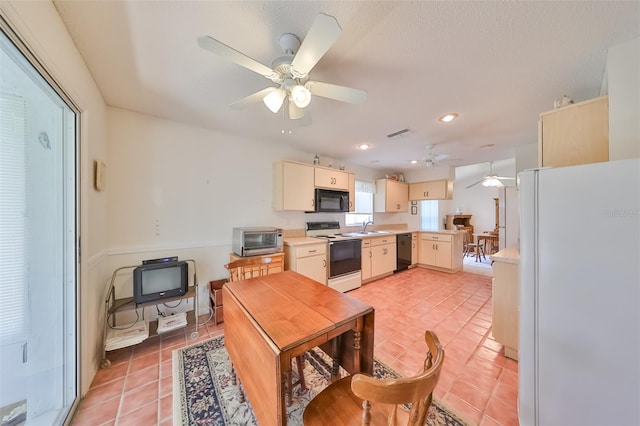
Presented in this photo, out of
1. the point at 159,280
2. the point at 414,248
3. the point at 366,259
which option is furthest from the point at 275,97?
the point at 414,248

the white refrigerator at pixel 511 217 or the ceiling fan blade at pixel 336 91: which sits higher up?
the ceiling fan blade at pixel 336 91

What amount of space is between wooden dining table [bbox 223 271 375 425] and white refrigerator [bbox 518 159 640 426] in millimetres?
900

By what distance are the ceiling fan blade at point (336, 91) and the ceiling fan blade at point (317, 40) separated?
0.16m

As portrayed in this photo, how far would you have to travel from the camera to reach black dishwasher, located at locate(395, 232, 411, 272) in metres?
4.62

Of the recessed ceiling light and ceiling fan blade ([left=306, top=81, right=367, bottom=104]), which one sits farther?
the recessed ceiling light

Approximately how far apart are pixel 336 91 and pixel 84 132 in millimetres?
1877

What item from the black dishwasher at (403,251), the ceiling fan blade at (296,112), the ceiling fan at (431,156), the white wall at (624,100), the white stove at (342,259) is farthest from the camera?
the black dishwasher at (403,251)

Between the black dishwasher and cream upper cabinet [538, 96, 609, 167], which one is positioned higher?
cream upper cabinet [538, 96, 609, 167]

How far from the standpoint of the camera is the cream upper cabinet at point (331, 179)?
366cm

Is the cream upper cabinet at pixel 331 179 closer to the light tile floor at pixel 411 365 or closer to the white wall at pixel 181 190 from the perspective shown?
the white wall at pixel 181 190

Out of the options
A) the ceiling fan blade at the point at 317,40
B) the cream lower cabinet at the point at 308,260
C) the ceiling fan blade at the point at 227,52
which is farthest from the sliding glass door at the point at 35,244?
the cream lower cabinet at the point at 308,260

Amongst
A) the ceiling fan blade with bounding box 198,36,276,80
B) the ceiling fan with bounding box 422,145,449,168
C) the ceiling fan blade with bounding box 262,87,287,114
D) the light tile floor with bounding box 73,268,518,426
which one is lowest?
the light tile floor with bounding box 73,268,518,426

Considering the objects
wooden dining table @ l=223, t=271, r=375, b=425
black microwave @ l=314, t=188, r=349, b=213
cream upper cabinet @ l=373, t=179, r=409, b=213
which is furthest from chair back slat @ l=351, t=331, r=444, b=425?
cream upper cabinet @ l=373, t=179, r=409, b=213

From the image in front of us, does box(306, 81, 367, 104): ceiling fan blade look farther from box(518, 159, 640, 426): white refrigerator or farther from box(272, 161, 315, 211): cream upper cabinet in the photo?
box(272, 161, 315, 211): cream upper cabinet
